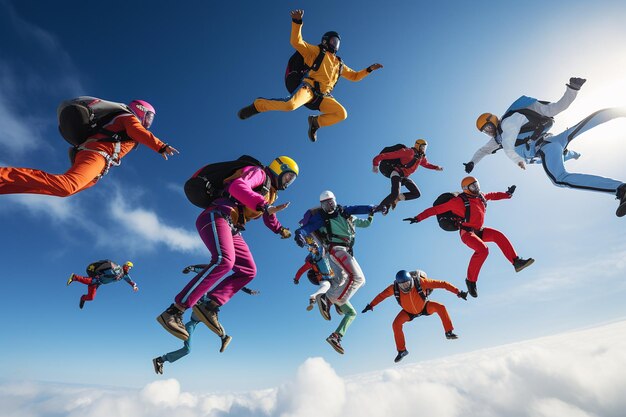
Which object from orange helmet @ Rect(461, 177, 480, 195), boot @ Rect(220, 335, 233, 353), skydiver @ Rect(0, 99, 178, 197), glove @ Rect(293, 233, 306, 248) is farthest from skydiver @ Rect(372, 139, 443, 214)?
skydiver @ Rect(0, 99, 178, 197)

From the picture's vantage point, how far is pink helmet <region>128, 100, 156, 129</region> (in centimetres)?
508

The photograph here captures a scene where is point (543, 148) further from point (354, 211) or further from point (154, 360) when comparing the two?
point (154, 360)

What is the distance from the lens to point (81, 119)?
4.21m

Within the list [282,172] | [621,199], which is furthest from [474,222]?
[282,172]

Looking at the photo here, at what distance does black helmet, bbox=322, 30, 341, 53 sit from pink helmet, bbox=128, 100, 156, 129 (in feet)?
12.8

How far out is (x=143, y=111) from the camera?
5.12m

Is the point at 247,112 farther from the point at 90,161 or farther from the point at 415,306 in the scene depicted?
the point at 415,306

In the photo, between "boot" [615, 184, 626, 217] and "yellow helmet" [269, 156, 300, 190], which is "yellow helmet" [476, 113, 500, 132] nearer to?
"boot" [615, 184, 626, 217]

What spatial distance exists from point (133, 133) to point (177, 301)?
2426mm

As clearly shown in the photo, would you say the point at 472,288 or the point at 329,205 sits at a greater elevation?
the point at 329,205

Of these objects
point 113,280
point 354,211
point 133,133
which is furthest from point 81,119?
point 113,280

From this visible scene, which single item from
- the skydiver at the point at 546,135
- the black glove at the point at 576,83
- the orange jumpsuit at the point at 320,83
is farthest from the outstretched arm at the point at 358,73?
the black glove at the point at 576,83

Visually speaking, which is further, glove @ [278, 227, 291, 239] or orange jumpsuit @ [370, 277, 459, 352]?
orange jumpsuit @ [370, 277, 459, 352]

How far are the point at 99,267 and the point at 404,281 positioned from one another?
14368mm
